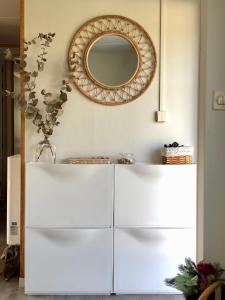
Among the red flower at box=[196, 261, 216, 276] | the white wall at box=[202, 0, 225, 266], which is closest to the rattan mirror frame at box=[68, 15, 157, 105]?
the white wall at box=[202, 0, 225, 266]

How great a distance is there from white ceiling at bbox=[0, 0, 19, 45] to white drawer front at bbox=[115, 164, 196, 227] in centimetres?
193

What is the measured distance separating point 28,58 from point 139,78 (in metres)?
0.83

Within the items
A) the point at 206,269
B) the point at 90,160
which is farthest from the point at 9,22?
the point at 206,269

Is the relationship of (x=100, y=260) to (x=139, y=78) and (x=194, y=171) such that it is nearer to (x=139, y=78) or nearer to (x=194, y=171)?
(x=194, y=171)

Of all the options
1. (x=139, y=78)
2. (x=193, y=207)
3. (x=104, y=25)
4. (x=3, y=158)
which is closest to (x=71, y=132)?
(x=139, y=78)

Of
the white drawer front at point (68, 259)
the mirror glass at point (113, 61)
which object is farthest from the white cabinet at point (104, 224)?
the mirror glass at point (113, 61)

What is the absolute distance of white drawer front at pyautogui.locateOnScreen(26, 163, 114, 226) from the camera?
104 inches

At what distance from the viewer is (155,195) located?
2.67 metres

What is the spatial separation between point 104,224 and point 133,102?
92cm

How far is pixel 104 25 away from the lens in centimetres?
276

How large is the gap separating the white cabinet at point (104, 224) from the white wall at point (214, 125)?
725 millimetres

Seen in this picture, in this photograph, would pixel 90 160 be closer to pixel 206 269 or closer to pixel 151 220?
pixel 151 220

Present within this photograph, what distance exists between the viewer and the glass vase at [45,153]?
2.77m

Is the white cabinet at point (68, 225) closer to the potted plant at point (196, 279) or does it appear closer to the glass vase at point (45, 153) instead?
the glass vase at point (45, 153)
